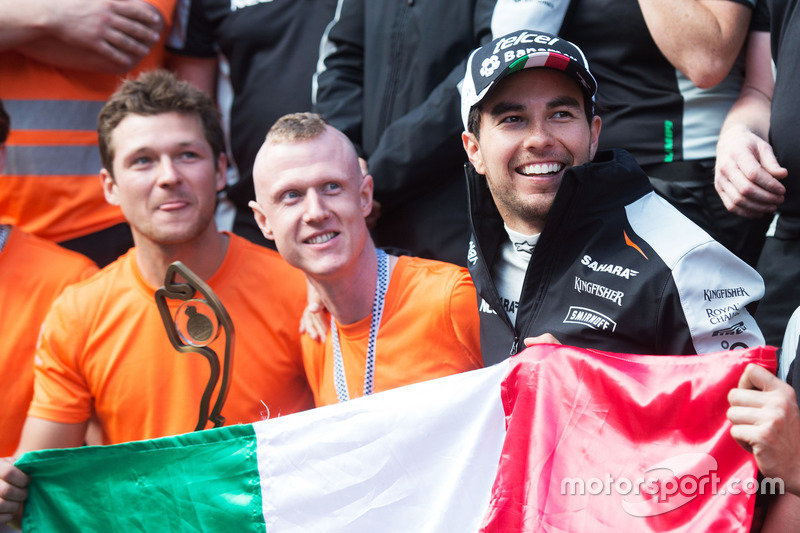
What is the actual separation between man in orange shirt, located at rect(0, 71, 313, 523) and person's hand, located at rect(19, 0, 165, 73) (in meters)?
0.33

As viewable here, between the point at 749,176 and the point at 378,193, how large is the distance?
143 cm

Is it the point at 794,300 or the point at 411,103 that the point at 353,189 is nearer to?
the point at 411,103

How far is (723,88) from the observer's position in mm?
3369

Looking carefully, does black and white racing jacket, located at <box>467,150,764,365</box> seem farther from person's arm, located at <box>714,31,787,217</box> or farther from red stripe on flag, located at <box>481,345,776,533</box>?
person's arm, located at <box>714,31,787,217</box>

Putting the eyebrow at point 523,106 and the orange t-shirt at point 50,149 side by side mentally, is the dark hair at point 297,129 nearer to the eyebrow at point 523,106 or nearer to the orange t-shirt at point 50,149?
the eyebrow at point 523,106

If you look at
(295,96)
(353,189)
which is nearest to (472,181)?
(353,189)

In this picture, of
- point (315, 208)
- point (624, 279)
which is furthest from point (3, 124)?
point (624, 279)

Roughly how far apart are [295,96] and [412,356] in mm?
1549

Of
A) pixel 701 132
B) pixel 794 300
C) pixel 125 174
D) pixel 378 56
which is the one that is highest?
pixel 378 56

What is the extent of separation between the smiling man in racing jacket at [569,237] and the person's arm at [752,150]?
337 mm

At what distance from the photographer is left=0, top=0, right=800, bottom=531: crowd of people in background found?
275 centimetres

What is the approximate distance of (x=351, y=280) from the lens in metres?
3.36

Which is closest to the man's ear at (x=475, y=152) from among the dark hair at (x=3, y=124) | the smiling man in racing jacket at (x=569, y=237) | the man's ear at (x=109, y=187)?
the smiling man in racing jacket at (x=569, y=237)

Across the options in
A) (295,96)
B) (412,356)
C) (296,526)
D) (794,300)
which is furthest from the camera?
(295,96)
